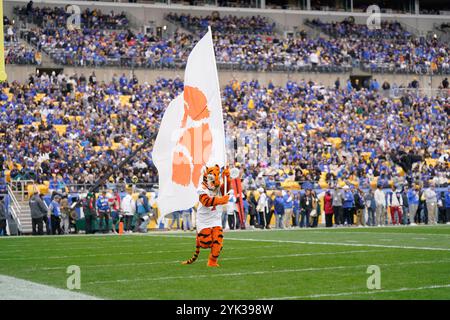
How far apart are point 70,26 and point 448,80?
2212cm

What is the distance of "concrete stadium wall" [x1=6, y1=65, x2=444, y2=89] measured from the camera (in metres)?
40.2

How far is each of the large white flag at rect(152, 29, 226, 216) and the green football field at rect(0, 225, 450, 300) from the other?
1162 mm

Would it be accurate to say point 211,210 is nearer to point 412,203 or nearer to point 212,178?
point 212,178

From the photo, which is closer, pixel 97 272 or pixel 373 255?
pixel 97 272

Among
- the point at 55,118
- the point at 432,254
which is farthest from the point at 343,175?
the point at 432,254

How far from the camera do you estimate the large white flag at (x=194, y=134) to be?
53.0 feet

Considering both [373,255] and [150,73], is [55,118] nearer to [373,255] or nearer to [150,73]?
[150,73]

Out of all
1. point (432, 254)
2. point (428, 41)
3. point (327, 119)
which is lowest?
point (432, 254)

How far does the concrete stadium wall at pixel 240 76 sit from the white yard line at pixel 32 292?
29.6 meters

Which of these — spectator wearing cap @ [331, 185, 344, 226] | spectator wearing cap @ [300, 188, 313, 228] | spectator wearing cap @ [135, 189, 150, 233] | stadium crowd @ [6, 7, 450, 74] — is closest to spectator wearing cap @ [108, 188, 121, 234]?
spectator wearing cap @ [135, 189, 150, 233]

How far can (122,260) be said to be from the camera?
49.0 feet

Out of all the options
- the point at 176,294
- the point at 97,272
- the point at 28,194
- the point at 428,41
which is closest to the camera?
the point at 176,294

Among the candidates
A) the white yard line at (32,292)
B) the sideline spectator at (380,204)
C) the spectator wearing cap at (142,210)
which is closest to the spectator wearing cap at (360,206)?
the sideline spectator at (380,204)

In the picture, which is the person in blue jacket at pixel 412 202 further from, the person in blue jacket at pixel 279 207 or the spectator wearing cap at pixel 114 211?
the spectator wearing cap at pixel 114 211
